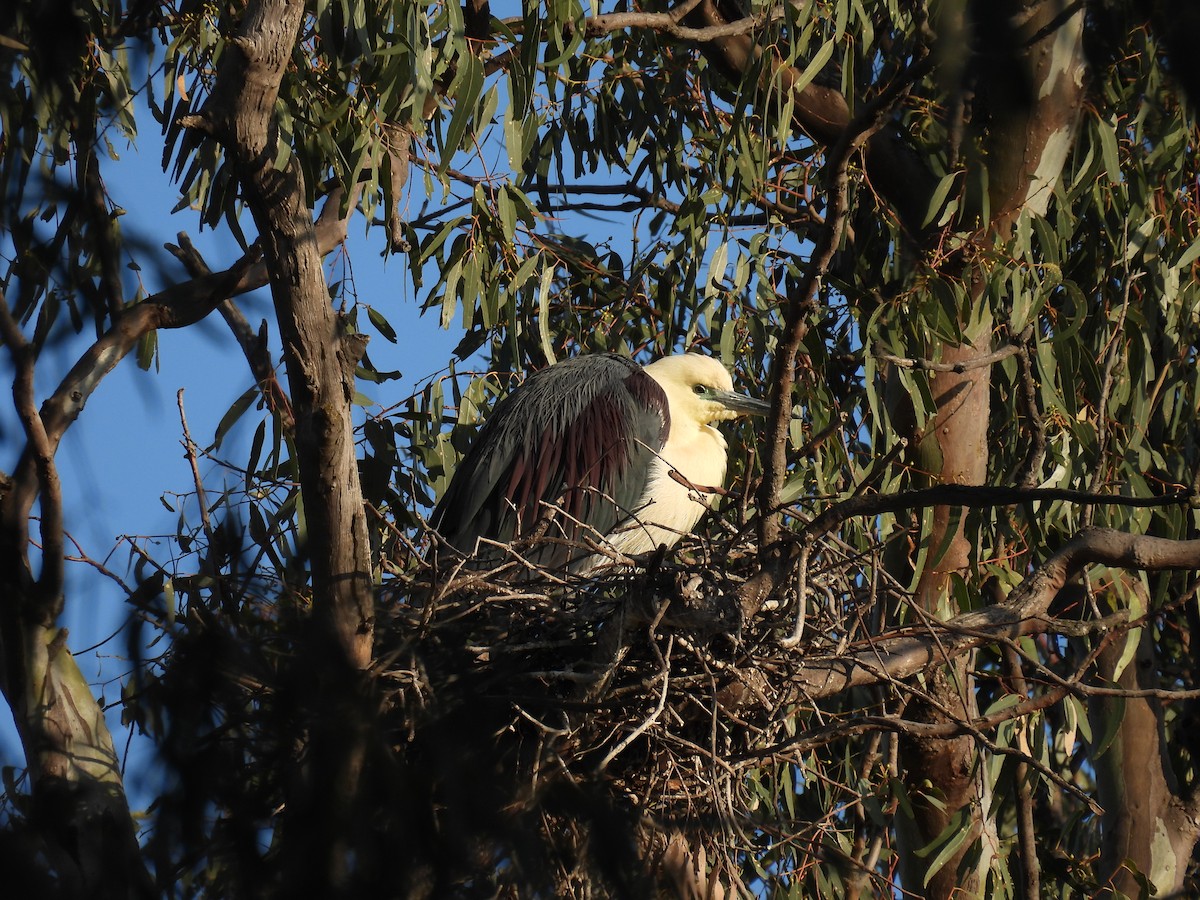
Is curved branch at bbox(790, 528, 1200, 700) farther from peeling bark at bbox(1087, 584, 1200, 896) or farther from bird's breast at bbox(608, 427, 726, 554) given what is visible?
peeling bark at bbox(1087, 584, 1200, 896)

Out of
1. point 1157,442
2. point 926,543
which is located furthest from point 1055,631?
point 1157,442

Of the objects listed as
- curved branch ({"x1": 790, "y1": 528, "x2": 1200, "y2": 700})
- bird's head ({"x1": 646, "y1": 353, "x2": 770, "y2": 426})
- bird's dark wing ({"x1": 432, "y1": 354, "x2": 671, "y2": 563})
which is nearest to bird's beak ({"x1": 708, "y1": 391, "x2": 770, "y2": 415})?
bird's head ({"x1": 646, "y1": 353, "x2": 770, "y2": 426})

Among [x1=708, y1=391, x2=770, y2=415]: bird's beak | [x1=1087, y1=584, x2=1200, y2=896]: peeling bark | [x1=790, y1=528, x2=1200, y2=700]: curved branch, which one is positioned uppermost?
[x1=708, y1=391, x2=770, y2=415]: bird's beak

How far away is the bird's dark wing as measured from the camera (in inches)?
142

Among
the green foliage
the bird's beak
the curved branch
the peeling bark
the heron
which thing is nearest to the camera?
the green foliage

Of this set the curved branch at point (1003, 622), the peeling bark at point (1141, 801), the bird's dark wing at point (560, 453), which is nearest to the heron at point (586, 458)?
the bird's dark wing at point (560, 453)

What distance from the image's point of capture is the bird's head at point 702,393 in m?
3.83

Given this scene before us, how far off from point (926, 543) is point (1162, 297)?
0.99 m

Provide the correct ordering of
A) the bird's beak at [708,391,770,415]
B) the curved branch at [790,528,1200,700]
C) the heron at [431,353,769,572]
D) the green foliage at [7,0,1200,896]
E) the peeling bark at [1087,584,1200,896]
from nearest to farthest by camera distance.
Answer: the green foliage at [7,0,1200,896], the curved branch at [790,528,1200,700], the heron at [431,353,769,572], the bird's beak at [708,391,770,415], the peeling bark at [1087,584,1200,896]

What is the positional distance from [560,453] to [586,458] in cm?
7

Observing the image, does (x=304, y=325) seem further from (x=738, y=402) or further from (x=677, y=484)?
(x=738, y=402)

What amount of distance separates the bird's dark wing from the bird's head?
0.10 metres

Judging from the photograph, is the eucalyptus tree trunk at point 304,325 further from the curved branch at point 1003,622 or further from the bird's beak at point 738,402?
the bird's beak at point 738,402

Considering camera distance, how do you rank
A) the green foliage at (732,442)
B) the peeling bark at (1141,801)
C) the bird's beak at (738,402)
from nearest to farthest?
the green foliage at (732,442) < the bird's beak at (738,402) < the peeling bark at (1141,801)
